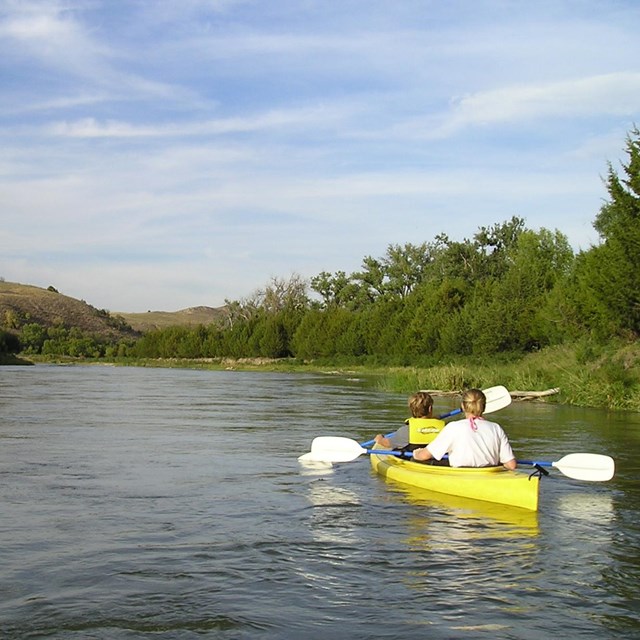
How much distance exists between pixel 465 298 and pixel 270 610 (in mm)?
65086

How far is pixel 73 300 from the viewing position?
161125 mm

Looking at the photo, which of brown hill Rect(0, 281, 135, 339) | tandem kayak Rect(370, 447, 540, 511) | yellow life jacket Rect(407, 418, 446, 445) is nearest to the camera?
tandem kayak Rect(370, 447, 540, 511)

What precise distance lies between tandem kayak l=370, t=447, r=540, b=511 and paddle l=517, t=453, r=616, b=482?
1038 millimetres

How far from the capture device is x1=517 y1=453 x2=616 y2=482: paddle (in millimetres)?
10212

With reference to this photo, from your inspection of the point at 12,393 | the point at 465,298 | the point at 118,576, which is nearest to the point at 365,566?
the point at 118,576

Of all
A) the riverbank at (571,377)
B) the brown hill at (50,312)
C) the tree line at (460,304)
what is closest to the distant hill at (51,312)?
the brown hill at (50,312)

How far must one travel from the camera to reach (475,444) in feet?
31.5

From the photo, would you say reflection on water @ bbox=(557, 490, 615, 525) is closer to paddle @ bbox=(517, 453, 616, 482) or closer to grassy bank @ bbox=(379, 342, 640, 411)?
paddle @ bbox=(517, 453, 616, 482)

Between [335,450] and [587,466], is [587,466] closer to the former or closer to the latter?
[587,466]

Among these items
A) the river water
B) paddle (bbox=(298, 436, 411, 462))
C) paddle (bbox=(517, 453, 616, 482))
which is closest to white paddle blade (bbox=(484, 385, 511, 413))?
the river water

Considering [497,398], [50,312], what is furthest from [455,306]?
[50,312]

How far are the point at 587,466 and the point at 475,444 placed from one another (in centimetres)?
169

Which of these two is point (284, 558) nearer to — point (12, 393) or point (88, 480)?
point (88, 480)

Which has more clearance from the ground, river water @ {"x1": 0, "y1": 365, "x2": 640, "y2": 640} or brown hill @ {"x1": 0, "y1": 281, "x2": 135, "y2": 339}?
brown hill @ {"x1": 0, "y1": 281, "x2": 135, "y2": 339}
